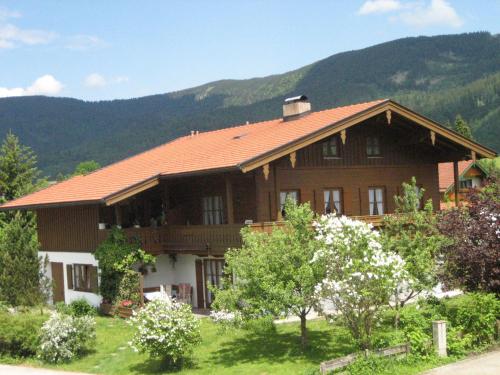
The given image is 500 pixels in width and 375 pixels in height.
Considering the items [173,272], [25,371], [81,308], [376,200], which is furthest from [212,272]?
[25,371]

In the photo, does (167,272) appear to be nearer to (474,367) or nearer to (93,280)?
(93,280)

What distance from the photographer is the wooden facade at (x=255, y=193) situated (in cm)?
2616

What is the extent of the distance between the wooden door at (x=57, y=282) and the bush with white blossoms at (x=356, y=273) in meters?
16.5

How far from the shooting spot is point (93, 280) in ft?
93.1

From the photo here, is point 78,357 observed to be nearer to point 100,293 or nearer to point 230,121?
point 100,293

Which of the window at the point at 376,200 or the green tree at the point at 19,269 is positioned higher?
the window at the point at 376,200

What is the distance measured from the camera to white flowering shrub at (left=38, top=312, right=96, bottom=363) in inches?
833

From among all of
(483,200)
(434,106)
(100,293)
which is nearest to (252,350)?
(483,200)

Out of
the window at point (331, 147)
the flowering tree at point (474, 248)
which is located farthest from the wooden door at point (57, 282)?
the flowering tree at point (474, 248)

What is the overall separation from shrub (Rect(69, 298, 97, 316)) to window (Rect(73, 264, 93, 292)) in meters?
1.00

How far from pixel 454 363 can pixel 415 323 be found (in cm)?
147

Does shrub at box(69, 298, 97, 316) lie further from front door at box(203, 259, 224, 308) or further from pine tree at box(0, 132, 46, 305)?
front door at box(203, 259, 224, 308)

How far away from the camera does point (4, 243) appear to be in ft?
98.5

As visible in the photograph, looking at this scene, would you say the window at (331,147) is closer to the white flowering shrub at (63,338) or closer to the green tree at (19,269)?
the white flowering shrub at (63,338)
